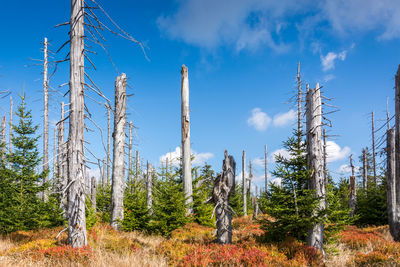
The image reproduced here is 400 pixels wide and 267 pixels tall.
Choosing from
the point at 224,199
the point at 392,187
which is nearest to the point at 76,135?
the point at 224,199

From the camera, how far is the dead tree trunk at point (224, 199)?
25.6 ft

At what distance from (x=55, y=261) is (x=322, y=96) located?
9366 millimetres

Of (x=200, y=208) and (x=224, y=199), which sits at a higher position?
(x=224, y=199)

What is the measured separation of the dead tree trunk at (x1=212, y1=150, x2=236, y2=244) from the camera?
25.6 ft

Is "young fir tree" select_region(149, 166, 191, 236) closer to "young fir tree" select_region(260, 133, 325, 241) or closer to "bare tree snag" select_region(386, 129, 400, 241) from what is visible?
"young fir tree" select_region(260, 133, 325, 241)

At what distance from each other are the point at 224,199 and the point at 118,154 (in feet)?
22.4

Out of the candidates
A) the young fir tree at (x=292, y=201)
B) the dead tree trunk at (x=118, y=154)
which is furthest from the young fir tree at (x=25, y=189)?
the young fir tree at (x=292, y=201)

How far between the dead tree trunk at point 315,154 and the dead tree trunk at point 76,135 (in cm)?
685

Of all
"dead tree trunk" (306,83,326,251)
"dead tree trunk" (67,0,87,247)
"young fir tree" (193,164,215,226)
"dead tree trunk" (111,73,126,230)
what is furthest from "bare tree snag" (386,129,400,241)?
"dead tree trunk" (67,0,87,247)

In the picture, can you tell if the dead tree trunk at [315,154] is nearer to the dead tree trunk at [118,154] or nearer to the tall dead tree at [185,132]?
the tall dead tree at [185,132]

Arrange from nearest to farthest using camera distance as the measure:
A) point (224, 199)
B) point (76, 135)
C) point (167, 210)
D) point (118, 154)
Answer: point (76, 135)
point (224, 199)
point (167, 210)
point (118, 154)

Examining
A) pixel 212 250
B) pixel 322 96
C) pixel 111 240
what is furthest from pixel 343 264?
pixel 111 240

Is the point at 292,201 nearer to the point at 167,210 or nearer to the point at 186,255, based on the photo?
the point at 186,255

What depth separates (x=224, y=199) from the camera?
785cm
